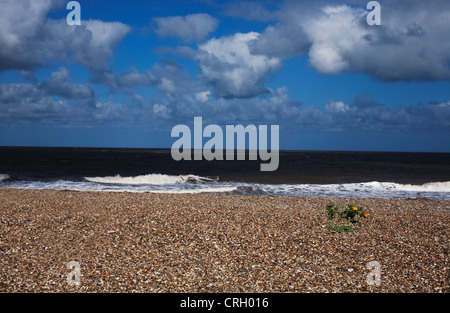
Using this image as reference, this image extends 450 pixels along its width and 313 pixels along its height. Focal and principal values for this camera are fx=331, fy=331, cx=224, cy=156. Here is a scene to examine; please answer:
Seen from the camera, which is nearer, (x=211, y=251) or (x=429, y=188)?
(x=211, y=251)

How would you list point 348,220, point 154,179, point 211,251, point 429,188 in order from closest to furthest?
point 211,251 < point 348,220 < point 429,188 < point 154,179

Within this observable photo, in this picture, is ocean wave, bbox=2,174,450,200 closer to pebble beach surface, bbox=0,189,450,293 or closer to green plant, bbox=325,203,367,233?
green plant, bbox=325,203,367,233

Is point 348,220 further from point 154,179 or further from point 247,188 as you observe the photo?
point 154,179

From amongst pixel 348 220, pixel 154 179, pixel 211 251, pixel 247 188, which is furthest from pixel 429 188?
pixel 211 251

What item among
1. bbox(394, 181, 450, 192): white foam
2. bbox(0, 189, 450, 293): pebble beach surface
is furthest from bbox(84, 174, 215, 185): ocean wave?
bbox(0, 189, 450, 293): pebble beach surface

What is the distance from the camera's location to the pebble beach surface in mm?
6031

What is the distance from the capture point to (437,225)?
10.6 m

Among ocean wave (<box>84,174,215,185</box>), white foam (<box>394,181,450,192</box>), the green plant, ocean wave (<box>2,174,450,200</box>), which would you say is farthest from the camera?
ocean wave (<box>84,174,215,185</box>)

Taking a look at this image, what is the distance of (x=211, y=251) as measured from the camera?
24.6ft

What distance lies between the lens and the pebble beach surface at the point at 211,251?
237 inches

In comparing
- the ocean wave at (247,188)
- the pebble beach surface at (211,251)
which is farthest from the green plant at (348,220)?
the ocean wave at (247,188)

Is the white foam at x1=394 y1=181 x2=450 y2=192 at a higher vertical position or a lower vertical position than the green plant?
lower

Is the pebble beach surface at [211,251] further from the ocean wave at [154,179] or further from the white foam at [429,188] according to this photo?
the ocean wave at [154,179]

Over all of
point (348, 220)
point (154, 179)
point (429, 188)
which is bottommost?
point (429, 188)
